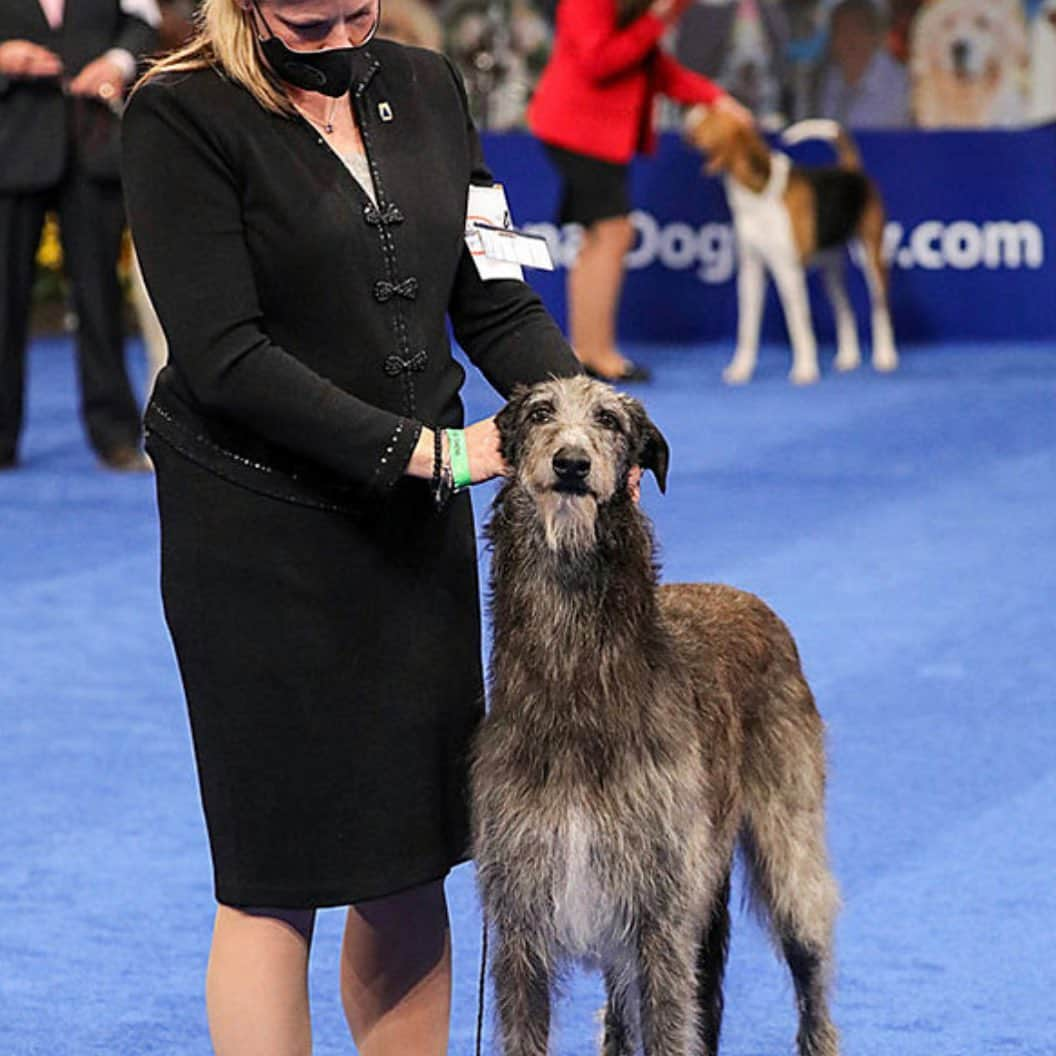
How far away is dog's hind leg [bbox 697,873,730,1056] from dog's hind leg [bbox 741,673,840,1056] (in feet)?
0.27

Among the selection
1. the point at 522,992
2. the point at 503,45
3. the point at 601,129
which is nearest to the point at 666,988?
the point at 522,992

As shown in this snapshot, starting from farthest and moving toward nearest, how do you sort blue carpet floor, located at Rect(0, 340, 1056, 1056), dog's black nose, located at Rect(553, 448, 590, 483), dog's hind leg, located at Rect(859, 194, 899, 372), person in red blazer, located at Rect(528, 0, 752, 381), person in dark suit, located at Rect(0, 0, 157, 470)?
dog's hind leg, located at Rect(859, 194, 899, 372)
person in red blazer, located at Rect(528, 0, 752, 381)
person in dark suit, located at Rect(0, 0, 157, 470)
blue carpet floor, located at Rect(0, 340, 1056, 1056)
dog's black nose, located at Rect(553, 448, 590, 483)

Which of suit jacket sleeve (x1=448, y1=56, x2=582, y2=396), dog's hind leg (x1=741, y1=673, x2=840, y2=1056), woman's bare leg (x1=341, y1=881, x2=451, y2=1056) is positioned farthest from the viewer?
dog's hind leg (x1=741, y1=673, x2=840, y2=1056)

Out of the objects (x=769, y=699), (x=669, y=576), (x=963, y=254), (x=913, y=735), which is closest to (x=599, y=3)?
(x=963, y=254)

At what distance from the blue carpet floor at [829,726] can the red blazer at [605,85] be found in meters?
1.36

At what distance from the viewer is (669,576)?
6398 mm

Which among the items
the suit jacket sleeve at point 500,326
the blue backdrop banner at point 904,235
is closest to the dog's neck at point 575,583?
the suit jacket sleeve at point 500,326

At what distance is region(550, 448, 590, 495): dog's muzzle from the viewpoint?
2.53m

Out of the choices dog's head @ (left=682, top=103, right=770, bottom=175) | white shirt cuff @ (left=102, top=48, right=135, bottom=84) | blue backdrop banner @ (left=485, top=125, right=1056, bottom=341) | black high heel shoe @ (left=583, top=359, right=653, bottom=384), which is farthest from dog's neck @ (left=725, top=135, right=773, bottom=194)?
white shirt cuff @ (left=102, top=48, right=135, bottom=84)

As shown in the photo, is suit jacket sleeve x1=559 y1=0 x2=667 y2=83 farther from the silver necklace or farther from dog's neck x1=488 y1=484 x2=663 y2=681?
dog's neck x1=488 y1=484 x2=663 y2=681

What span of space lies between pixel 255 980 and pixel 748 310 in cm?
814

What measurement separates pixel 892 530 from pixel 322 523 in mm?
4956

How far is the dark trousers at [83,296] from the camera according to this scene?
27.3 ft

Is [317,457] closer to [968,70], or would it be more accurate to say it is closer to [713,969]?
[713,969]
